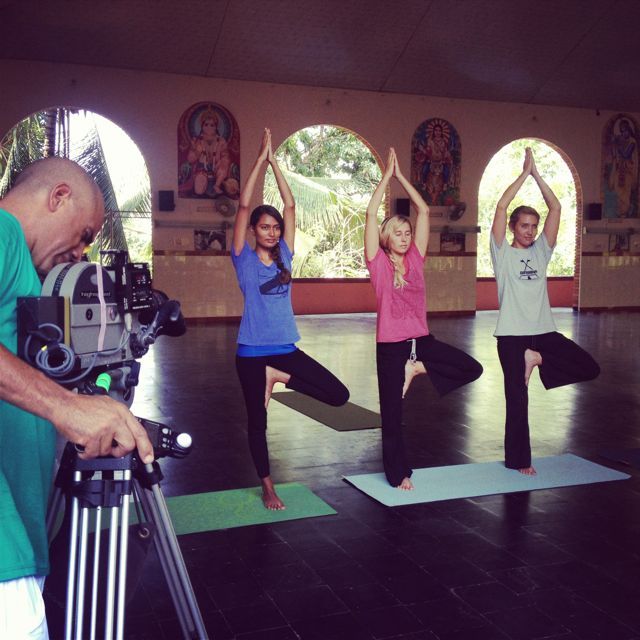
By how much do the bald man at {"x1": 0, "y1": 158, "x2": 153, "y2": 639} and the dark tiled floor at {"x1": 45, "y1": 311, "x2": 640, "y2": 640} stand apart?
1.42 meters

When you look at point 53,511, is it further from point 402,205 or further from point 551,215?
point 402,205

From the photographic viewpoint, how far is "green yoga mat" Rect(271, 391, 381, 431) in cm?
572

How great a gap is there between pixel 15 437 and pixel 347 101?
1423cm

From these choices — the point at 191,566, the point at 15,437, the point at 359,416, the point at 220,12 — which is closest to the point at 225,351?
the point at 359,416

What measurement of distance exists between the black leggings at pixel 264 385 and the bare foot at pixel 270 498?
0.04m

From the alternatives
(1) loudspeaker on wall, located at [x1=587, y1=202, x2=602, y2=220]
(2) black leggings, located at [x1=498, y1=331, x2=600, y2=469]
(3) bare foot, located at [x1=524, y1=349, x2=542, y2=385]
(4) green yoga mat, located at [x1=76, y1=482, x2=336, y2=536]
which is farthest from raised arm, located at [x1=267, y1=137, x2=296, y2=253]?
(1) loudspeaker on wall, located at [x1=587, y1=202, x2=602, y2=220]

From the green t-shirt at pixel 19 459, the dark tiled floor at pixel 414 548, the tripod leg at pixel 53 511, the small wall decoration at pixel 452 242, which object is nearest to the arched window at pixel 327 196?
the small wall decoration at pixel 452 242

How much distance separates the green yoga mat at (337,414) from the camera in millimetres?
5723

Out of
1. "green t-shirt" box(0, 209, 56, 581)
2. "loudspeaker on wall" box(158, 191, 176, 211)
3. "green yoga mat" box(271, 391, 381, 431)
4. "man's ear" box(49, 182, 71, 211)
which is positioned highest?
"loudspeaker on wall" box(158, 191, 176, 211)

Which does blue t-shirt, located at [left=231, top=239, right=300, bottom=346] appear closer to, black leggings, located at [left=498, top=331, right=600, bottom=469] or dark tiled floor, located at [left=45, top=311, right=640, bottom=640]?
dark tiled floor, located at [left=45, top=311, right=640, bottom=640]

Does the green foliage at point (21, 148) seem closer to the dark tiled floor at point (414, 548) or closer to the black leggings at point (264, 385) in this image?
the dark tiled floor at point (414, 548)

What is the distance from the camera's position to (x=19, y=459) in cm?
129

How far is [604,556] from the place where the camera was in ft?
10.6

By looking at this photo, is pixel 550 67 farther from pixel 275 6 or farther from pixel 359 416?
pixel 359 416
